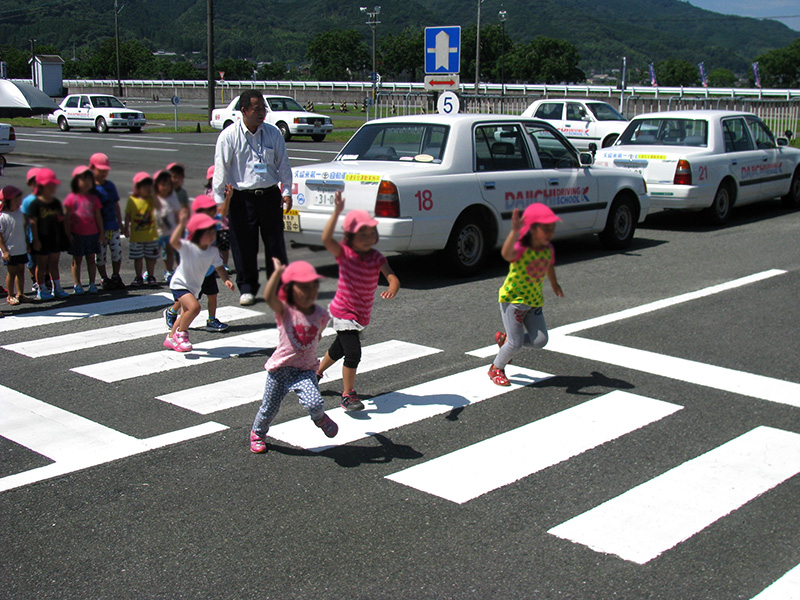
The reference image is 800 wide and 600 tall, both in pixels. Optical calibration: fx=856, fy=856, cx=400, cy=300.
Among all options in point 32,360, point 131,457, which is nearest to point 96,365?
point 32,360

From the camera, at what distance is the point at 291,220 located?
3156 mm

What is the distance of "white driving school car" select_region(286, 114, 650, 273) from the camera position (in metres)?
8.45

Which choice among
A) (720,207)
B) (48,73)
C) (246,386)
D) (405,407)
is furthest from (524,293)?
(720,207)

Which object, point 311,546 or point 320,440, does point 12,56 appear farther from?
point 320,440

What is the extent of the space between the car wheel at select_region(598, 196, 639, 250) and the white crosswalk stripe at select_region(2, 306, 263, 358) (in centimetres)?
537

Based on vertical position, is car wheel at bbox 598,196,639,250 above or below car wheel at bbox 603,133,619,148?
below

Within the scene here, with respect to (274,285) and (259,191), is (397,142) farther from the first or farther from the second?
(274,285)

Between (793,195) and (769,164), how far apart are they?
5.11ft

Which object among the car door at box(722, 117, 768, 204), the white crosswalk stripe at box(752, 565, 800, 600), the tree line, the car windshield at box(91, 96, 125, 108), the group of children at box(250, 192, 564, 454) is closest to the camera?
the group of children at box(250, 192, 564, 454)

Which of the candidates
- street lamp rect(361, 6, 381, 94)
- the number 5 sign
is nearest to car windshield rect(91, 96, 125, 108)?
the number 5 sign

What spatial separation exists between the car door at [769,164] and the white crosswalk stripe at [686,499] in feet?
34.6

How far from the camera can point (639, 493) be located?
4.65m

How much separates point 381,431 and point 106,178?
3920 mm

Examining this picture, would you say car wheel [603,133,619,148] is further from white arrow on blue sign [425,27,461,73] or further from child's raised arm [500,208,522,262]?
child's raised arm [500,208,522,262]
